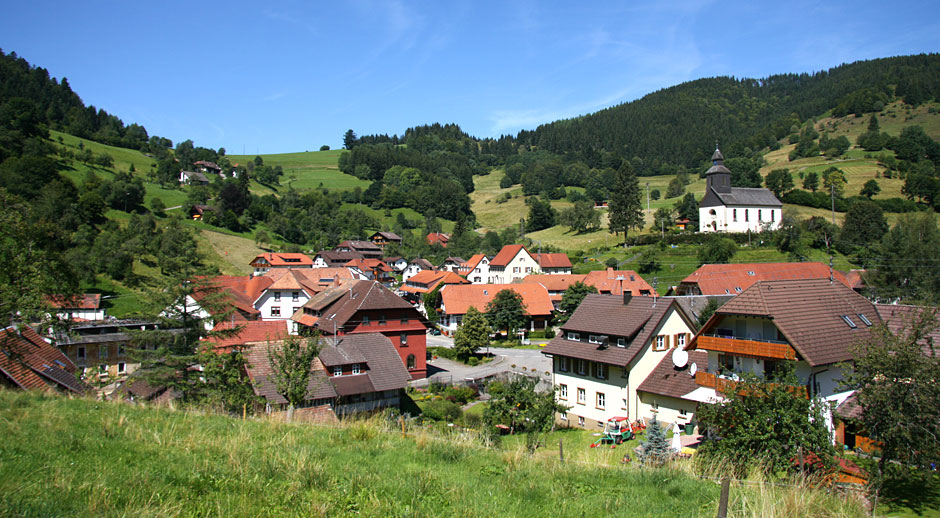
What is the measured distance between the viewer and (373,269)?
9669 cm

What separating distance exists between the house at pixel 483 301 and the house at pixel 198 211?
215 feet

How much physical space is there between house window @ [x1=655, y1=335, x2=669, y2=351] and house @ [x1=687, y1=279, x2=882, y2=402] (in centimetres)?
355

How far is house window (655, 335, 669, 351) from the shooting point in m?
28.0

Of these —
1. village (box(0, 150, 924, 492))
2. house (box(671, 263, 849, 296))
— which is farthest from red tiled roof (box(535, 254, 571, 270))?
village (box(0, 150, 924, 492))

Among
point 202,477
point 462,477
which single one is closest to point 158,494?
point 202,477

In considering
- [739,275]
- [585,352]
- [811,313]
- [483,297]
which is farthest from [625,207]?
[811,313]

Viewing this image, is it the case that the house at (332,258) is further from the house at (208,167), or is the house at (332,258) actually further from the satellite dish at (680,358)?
the satellite dish at (680,358)

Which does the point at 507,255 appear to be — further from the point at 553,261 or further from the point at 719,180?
the point at 719,180

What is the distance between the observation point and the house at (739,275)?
55.3 m

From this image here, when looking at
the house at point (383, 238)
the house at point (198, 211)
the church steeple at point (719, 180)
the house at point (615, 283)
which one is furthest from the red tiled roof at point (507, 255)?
the house at point (198, 211)

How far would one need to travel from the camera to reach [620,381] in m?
27.2

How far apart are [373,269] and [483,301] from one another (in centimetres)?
3960

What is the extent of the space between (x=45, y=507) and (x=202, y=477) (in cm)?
176

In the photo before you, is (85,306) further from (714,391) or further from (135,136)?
(135,136)
